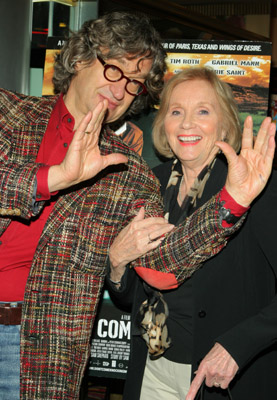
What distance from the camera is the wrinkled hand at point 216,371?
6.41ft

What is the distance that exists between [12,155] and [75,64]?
1.90 feet

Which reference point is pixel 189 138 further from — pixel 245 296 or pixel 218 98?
pixel 245 296

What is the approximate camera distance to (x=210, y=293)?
2.09 metres

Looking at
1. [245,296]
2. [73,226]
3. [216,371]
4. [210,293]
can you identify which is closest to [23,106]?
[73,226]

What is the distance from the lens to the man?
1.94 m

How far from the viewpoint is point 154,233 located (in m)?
2.06

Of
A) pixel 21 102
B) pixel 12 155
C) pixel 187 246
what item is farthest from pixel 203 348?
pixel 21 102

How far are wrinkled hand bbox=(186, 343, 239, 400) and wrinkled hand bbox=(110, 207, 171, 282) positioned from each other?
47cm

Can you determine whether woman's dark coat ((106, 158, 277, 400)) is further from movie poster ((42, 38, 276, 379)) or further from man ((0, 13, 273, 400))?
movie poster ((42, 38, 276, 379))

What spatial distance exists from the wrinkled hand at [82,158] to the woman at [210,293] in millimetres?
391

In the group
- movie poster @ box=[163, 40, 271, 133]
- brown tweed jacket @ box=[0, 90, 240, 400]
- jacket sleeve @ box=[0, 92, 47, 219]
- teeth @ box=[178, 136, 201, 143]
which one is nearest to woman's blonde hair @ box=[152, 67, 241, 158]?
teeth @ box=[178, 136, 201, 143]

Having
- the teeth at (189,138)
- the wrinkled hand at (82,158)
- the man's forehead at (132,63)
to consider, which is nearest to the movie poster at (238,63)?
the man's forehead at (132,63)

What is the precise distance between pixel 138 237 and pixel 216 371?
0.58 meters

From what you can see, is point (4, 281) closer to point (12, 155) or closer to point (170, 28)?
point (12, 155)
